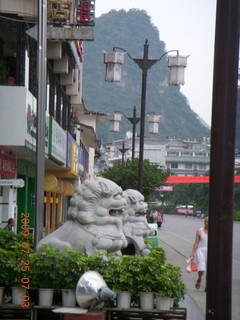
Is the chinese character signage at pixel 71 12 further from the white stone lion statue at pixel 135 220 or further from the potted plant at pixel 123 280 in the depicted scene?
the potted plant at pixel 123 280

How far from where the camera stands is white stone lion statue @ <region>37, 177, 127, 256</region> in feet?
31.8

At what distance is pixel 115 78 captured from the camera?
26469 millimetres

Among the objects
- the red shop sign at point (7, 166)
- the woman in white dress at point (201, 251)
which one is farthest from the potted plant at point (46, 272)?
the red shop sign at point (7, 166)

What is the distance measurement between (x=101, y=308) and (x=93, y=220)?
99.4 inches

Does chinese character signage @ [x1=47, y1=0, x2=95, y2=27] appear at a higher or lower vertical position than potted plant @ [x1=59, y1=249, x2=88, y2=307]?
higher

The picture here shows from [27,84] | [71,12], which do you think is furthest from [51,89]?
[71,12]

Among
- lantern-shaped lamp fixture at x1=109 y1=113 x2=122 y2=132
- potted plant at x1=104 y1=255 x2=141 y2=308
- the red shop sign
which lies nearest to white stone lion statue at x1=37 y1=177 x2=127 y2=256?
potted plant at x1=104 y1=255 x2=141 y2=308

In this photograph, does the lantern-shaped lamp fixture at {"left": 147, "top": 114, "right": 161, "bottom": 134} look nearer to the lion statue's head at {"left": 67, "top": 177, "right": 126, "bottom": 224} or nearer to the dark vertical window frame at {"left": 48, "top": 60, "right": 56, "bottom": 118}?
the dark vertical window frame at {"left": 48, "top": 60, "right": 56, "bottom": 118}

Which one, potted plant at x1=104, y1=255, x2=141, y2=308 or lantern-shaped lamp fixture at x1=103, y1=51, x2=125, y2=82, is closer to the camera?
potted plant at x1=104, y1=255, x2=141, y2=308

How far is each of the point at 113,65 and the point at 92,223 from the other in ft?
56.8

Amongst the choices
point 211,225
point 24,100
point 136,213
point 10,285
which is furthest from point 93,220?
point 24,100

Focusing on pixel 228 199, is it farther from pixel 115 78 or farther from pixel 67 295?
pixel 115 78

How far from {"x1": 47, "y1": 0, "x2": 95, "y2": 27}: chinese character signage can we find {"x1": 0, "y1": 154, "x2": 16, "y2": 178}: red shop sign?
12.8 feet

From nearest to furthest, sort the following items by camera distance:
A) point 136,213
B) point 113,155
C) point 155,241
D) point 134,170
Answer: point 136,213
point 155,241
point 134,170
point 113,155
